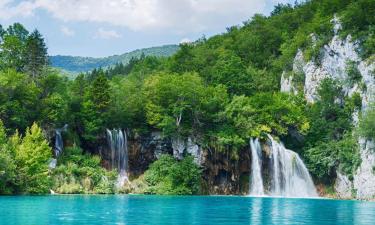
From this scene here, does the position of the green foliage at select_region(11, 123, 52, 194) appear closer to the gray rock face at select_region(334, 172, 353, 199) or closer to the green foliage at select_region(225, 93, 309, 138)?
the green foliage at select_region(225, 93, 309, 138)

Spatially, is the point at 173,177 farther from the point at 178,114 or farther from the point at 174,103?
the point at 174,103

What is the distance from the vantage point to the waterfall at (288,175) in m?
54.0

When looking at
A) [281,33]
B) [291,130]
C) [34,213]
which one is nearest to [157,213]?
[34,213]

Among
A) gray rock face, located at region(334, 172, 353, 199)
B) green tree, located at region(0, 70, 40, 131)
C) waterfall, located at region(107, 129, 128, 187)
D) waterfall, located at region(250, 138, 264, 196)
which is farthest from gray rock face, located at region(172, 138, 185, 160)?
gray rock face, located at region(334, 172, 353, 199)

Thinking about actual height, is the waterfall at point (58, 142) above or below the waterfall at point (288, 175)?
above

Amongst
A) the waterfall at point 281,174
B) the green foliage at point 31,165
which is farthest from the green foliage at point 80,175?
the waterfall at point 281,174

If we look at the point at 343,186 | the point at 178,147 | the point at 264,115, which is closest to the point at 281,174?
the point at 343,186

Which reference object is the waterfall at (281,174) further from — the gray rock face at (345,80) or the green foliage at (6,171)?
the green foliage at (6,171)

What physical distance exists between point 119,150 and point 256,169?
13.1 m

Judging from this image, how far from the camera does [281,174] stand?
54.4m

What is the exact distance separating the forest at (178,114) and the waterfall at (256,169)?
2.78ft

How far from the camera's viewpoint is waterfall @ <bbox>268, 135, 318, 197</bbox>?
177ft

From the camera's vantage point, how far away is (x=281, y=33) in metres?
79.8

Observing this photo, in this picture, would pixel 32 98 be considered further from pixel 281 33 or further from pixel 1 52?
pixel 281 33
